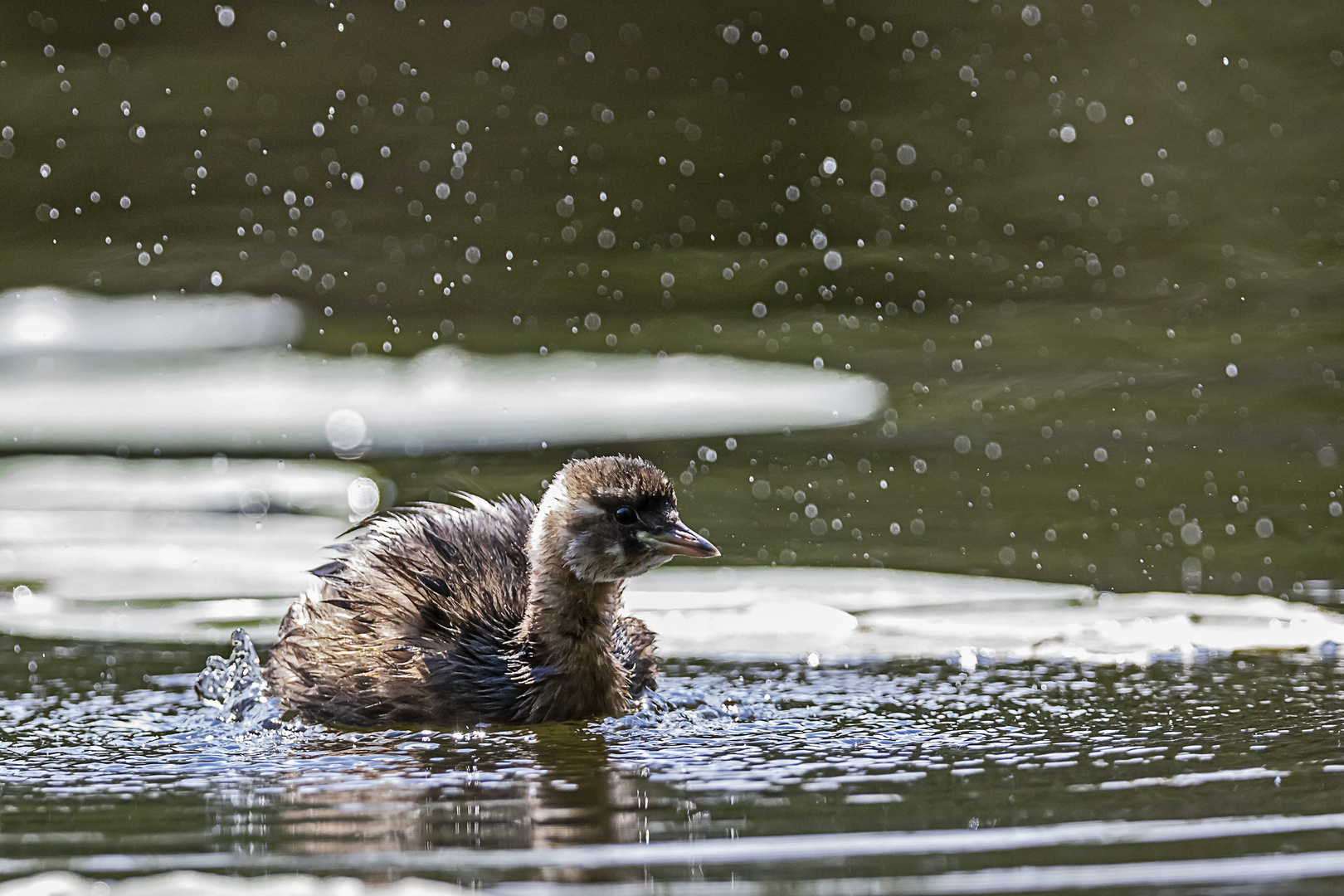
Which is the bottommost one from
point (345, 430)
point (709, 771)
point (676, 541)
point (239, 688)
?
point (709, 771)

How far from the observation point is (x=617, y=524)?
6887 millimetres

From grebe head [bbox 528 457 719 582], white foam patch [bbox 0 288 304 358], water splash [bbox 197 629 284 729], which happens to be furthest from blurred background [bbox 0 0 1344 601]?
water splash [bbox 197 629 284 729]

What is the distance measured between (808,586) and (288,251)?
A: 5.88m

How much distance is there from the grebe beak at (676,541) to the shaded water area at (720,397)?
0.53m

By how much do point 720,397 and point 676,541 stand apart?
197 inches

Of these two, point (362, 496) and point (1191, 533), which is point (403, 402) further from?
point (1191, 533)

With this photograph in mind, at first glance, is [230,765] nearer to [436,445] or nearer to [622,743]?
[622,743]

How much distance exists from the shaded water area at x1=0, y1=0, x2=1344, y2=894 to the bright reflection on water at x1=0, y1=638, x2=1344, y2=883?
3cm

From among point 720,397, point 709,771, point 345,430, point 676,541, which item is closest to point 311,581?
point 676,541

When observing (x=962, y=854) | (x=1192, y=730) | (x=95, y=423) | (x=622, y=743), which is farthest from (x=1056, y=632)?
(x=95, y=423)

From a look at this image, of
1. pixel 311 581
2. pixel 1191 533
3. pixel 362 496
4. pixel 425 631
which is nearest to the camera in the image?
pixel 425 631

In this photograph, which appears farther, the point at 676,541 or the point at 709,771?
the point at 676,541

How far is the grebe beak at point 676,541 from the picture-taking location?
6785mm

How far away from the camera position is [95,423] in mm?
11797
